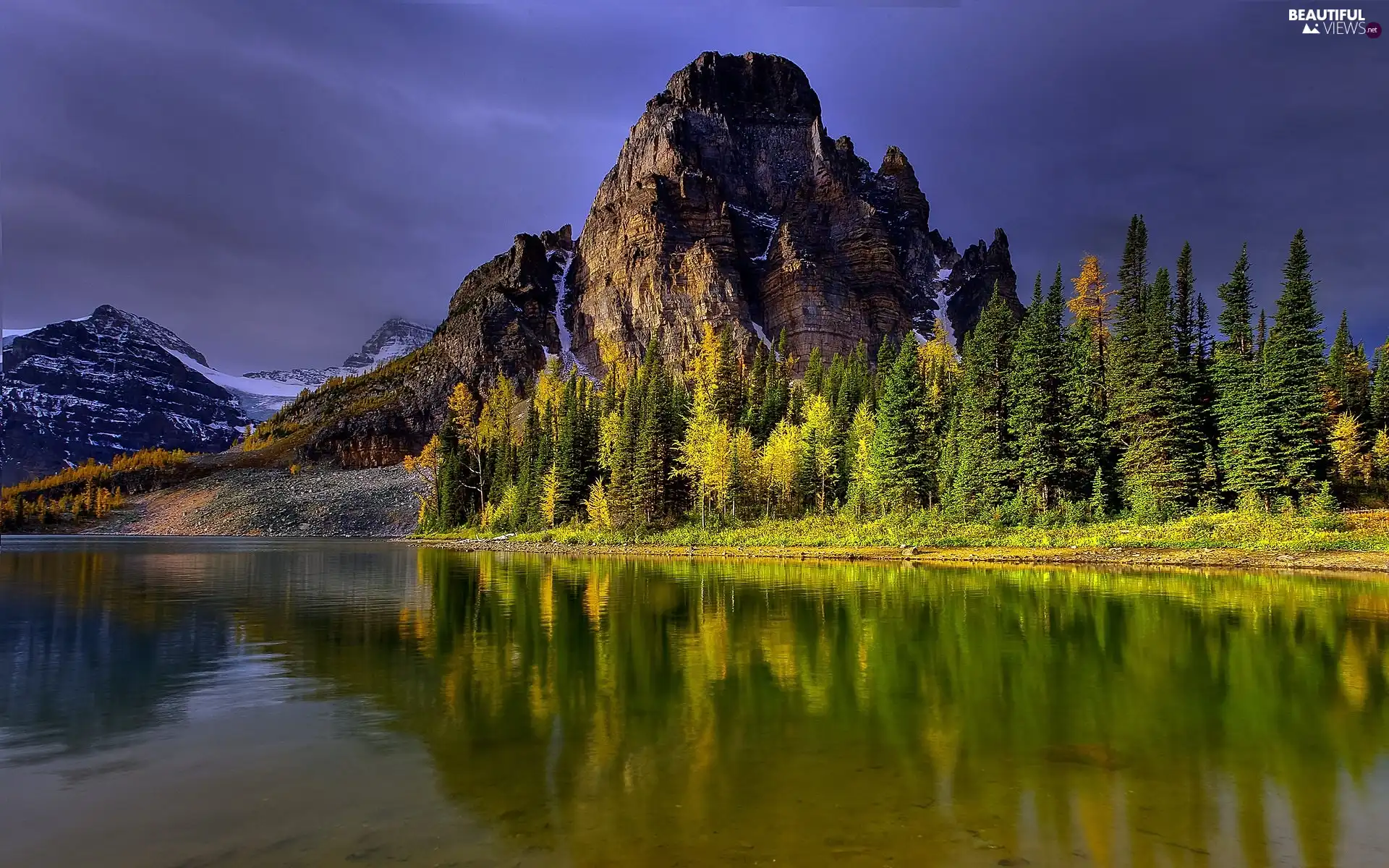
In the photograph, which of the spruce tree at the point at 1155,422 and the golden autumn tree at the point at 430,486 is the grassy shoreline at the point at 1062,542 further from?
the golden autumn tree at the point at 430,486

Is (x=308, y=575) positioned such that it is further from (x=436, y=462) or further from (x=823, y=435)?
(x=436, y=462)

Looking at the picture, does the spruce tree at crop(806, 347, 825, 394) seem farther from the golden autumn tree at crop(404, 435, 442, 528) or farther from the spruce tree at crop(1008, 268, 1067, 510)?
the golden autumn tree at crop(404, 435, 442, 528)

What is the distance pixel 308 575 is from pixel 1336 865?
46157 mm

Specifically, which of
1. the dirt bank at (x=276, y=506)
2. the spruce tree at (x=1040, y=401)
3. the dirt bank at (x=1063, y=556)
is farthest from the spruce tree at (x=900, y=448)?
the dirt bank at (x=276, y=506)

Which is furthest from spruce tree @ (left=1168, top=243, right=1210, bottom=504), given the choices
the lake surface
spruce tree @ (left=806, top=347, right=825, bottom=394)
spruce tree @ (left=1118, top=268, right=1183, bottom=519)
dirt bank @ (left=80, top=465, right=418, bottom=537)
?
dirt bank @ (left=80, top=465, right=418, bottom=537)

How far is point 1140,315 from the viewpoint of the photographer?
54125 millimetres

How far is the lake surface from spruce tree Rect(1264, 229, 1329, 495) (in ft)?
90.5

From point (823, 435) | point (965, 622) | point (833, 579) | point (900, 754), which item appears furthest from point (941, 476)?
point (900, 754)

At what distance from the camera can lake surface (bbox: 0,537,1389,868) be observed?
6.94 meters

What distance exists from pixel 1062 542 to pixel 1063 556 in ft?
11.1

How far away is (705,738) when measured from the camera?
10.1m

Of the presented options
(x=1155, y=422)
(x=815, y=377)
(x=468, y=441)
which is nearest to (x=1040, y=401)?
(x=1155, y=422)

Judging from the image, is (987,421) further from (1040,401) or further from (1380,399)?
(1380,399)

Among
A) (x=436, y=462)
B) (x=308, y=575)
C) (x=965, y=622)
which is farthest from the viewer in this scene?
(x=436, y=462)
